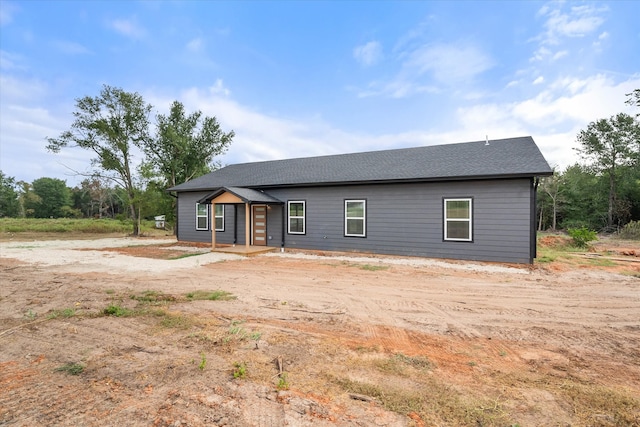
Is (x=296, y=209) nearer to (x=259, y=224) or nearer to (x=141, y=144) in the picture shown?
(x=259, y=224)

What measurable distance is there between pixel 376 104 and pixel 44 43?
54.9 ft

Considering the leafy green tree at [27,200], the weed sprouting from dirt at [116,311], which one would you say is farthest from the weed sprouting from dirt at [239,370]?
the leafy green tree at [27,200]

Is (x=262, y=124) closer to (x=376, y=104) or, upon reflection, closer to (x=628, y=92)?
(x=376, y=104)

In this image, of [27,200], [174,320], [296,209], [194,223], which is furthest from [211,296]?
[27,200]

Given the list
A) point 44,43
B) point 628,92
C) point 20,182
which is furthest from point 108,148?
point 20,182

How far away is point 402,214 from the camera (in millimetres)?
10820

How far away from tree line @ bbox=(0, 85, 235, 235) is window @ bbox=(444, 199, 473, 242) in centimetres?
1803

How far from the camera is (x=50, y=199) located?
4891 centimetres

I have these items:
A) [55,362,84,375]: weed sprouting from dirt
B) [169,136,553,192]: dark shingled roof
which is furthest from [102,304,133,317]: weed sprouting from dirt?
[169,136,553,192]: dark shingled roof

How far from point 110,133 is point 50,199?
41815mm

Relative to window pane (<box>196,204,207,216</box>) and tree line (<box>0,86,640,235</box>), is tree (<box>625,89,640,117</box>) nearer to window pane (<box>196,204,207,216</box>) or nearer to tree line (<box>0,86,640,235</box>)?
tree line (<box>0,86,640,235</box>)

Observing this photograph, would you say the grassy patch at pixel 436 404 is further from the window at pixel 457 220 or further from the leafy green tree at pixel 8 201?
the leafy green tree at pixel 8 201

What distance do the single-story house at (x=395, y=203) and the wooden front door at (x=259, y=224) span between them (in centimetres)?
5

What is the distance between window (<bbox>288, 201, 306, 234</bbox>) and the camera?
41.7 ft
